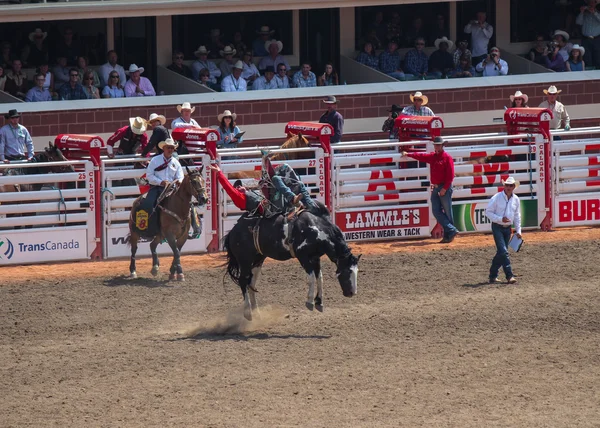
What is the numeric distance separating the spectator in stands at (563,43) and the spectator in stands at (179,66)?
7.97 metres

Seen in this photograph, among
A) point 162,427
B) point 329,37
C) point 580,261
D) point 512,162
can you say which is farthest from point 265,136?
point 162,427

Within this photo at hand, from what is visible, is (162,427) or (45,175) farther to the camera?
(45,175)

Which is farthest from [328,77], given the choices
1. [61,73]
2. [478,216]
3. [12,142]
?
[12,142]

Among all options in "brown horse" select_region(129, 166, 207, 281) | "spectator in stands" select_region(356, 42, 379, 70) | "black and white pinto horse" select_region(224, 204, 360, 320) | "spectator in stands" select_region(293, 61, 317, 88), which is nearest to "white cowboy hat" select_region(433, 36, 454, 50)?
"spectator in stands" select_region(356, 42, 379, 70)

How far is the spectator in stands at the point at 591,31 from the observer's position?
2491 cm

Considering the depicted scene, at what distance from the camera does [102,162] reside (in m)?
16.6

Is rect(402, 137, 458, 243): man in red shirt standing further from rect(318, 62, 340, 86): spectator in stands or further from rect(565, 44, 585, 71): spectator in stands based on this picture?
rect(565, 44, 585, 71): spectator in stands

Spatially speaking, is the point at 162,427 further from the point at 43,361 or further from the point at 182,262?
the point at 182,262

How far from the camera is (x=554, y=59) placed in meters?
24.3

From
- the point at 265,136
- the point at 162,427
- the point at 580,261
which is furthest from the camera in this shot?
the point at 265,136

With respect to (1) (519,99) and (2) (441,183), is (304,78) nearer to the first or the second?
(1) (519,99)

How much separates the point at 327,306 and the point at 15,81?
372 inches

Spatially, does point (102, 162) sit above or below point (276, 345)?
above

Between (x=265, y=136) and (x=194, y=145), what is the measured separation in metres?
4.56
